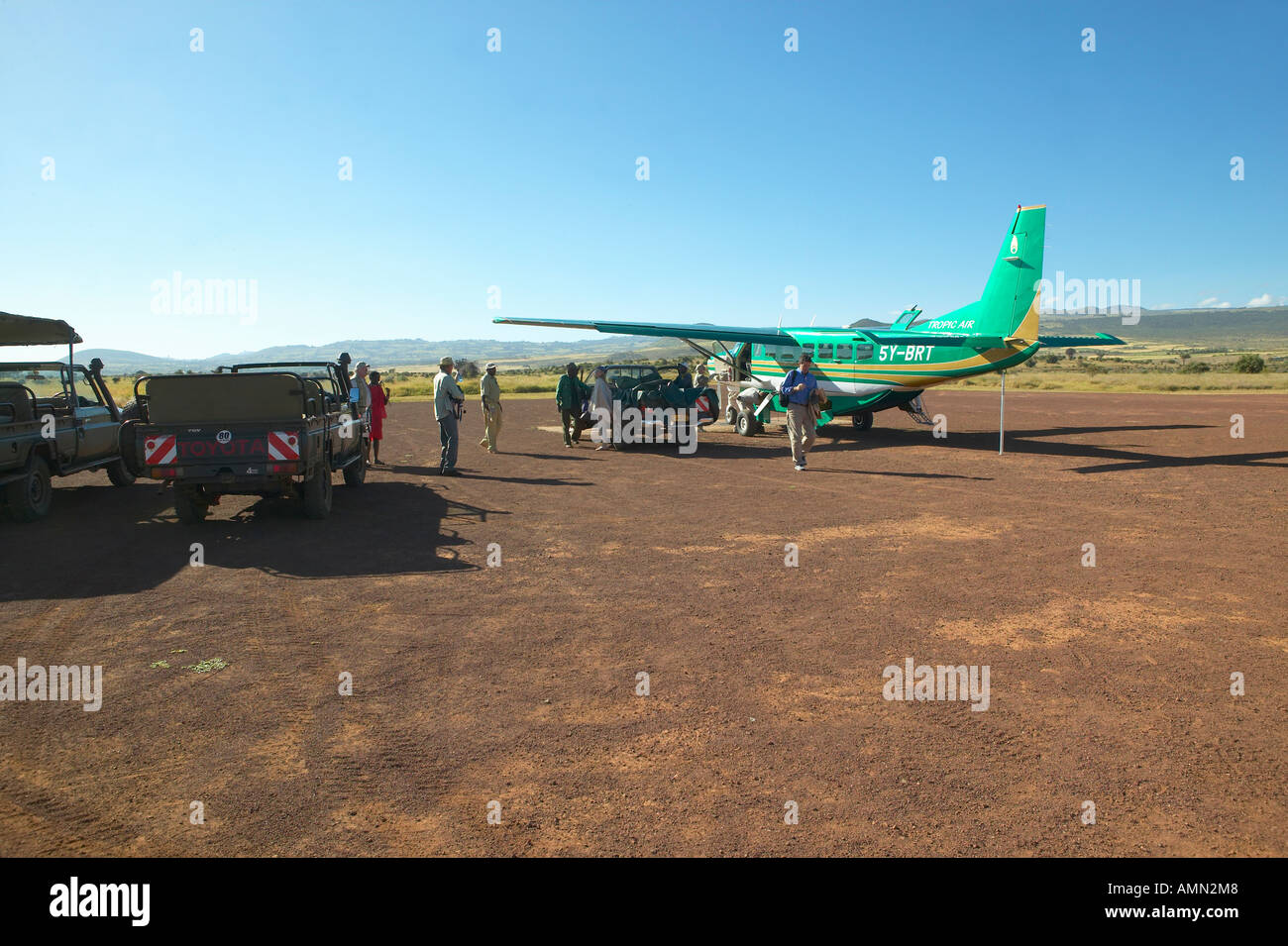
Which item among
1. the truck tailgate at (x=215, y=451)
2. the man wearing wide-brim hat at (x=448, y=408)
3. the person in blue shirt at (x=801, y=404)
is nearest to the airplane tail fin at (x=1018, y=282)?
the person in blue shirt at (x=801, y=404)

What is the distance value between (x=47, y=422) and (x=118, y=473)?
273 centimetres

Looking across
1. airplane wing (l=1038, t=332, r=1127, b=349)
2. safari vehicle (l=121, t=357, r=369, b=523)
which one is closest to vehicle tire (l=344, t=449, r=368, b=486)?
safari vehicle (l=121, t=357, r=369, b=523)

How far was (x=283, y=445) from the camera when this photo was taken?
376 inches

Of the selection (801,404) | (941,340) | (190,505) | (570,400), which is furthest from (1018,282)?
(190,505)

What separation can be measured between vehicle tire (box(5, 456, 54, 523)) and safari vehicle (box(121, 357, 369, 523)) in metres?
1.74

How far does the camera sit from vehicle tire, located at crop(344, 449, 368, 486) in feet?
41.7

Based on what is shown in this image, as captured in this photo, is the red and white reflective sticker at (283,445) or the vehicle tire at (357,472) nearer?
the red and white reflective sticker at (283,445)

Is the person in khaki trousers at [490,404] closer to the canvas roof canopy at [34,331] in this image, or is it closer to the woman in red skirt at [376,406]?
the woman in red skirt at [376,406]

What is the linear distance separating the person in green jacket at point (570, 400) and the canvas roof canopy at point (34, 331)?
8.97 metres

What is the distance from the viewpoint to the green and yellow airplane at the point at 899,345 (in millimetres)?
16438

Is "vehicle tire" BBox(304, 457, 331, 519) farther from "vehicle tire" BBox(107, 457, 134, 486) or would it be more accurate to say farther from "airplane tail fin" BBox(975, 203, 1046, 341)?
"airplane tail fin" BBox(975, 203, 1046, 341)

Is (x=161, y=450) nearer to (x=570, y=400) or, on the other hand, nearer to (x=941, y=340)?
(x=570, y=400)
